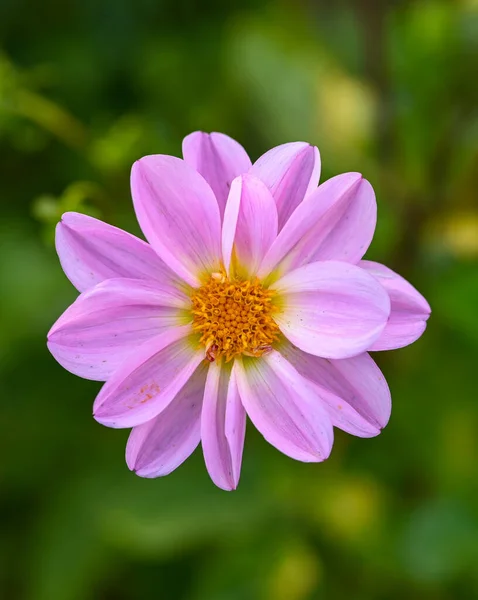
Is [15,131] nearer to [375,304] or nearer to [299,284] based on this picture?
[299,284]

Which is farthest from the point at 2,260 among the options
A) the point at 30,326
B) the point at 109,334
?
the point at 109,334

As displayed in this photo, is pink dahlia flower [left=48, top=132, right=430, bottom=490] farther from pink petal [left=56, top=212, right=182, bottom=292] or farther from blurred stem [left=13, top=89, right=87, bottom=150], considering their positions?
blurred stem [left=13, top=89, right=87, bottom=150]

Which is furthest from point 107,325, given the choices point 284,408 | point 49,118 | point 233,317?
point 49,118

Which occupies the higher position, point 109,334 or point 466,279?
point 466,279

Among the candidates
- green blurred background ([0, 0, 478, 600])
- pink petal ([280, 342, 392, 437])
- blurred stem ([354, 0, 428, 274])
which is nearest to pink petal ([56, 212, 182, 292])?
pink petal ([280, 342, 392, 437])

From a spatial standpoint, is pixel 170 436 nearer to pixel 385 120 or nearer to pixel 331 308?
pixel 331 308

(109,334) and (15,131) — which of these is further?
(15,131)

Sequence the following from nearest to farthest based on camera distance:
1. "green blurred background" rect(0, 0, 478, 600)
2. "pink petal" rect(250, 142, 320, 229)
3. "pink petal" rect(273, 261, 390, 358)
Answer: "pink petal" rect(273, 261, 390, 358)
"pink petal" rect(250, 142, 320, 229)
"green blurred background" rect(0, 0, 478, 600)

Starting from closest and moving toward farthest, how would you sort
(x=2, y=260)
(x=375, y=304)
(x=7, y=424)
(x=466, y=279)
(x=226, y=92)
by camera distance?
(x=375, y=304), (x=466, y=279), (x=2, y=260), (x=7, y=424), (x=226, y=92)
